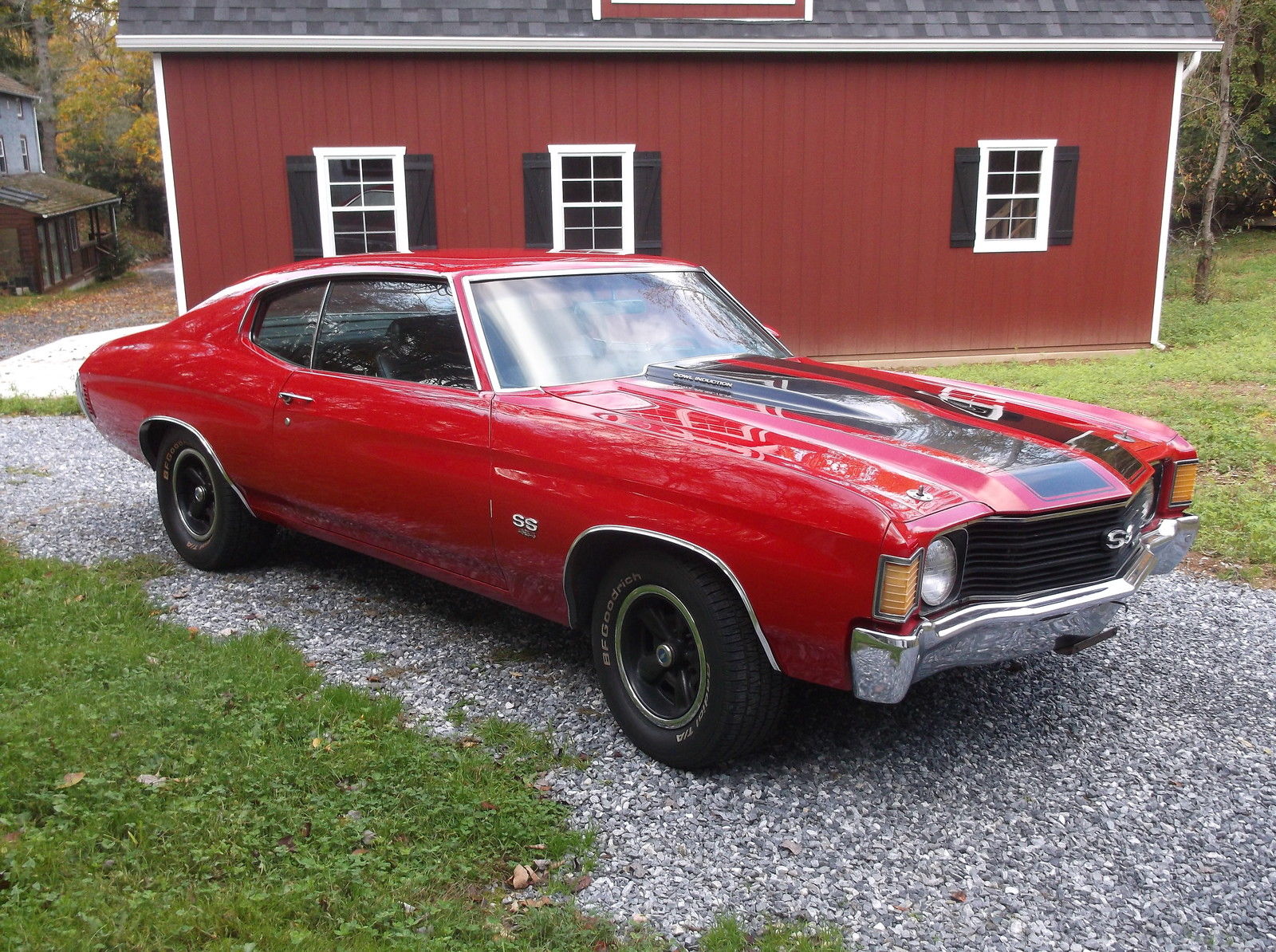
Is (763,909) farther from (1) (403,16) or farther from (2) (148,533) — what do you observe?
(1) (403,16)

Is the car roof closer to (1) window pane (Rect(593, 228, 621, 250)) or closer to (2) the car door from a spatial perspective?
(2) the car door

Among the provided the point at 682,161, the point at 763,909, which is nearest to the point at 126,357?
the point at 763,909

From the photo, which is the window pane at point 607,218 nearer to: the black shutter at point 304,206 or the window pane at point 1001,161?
the black shutter at point 304,206

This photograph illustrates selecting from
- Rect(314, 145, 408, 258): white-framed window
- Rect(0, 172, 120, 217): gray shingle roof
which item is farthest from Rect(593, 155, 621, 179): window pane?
Rect(0, 172, 120, 217): gray shingle roof

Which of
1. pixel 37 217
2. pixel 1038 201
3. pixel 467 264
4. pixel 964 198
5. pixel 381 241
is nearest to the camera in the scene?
pixel 467 264

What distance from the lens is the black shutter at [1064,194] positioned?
12.8 m

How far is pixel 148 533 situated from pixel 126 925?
3.76m

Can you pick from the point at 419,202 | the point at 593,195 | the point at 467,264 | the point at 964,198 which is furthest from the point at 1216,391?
the point at 419,202

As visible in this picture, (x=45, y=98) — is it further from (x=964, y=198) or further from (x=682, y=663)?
(x=682, y=663)

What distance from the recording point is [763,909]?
8.85 feet

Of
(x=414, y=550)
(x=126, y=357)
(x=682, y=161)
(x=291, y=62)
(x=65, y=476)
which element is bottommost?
(x=65, y=476)

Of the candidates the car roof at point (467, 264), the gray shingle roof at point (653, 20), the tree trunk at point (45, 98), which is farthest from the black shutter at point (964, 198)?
the tree trunk at point (45, 98)

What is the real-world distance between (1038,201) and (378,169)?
779 centimetres

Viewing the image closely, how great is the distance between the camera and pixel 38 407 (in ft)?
32.2
